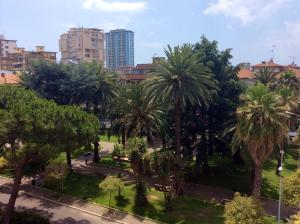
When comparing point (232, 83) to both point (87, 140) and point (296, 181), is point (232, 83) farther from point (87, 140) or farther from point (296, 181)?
point (87, 140)

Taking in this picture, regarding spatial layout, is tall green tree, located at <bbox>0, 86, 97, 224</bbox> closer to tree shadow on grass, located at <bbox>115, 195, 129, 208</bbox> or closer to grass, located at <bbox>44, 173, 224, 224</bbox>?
tree shadow on grass, located at <bbox>115, 195, 129, 208</bbox>

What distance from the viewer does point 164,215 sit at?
36.5m

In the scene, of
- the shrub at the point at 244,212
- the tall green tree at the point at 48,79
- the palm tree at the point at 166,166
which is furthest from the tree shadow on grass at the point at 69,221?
the tall green tree at the point at 48,79

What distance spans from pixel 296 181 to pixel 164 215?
1263 cm

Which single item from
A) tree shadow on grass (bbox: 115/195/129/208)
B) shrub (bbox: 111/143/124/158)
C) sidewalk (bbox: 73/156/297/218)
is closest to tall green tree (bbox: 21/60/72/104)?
sidewalk (bbox: 73/156/297/218)

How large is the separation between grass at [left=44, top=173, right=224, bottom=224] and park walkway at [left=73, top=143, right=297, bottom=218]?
206 cm

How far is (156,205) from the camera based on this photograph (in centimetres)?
3856

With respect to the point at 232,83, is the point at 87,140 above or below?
below

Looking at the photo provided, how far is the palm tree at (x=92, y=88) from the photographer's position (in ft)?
183

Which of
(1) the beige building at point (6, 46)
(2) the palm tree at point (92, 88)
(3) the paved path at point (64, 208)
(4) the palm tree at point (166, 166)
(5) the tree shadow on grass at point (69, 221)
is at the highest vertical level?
(1) the beige building at point (6, 46)

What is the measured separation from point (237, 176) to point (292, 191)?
15550mm

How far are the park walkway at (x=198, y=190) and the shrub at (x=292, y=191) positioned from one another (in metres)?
4.76

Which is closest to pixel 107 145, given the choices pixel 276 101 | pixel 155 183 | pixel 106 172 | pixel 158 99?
pixel 106 172

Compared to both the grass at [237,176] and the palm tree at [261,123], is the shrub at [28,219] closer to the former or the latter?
the palm tree at [261,123]
